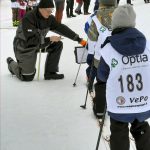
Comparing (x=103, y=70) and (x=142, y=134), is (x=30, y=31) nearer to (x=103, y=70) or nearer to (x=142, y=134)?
(x=103, y=70)

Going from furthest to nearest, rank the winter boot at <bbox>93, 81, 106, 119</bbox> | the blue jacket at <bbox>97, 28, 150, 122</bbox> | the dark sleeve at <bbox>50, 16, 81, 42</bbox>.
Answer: the dark sleeve at <bbox>50, 16, 81, 42</bbox> → the winter boot at <bbox>93, 81, 106, 119</bbox> → the blue jacket at <bbox>97, 28, 150, 122</bbox>

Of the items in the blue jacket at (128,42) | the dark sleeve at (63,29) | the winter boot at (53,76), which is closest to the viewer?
the blue jacket at (128,42)

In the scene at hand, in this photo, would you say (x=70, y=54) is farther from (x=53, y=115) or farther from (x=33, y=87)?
(x=53, y=115)

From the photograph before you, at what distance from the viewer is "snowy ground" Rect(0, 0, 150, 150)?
12.5 feet

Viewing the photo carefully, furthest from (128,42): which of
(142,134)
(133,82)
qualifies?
(142,134)

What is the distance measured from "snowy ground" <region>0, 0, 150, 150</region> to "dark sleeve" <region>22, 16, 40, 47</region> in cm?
63

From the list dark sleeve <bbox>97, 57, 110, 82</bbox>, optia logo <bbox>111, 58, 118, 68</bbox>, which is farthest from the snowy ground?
optia logo <bbox>111, 58, 118, 68</bbox>

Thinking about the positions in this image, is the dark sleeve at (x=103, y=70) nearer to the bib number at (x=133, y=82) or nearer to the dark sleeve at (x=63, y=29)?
the bib number at (x=133, y=82)

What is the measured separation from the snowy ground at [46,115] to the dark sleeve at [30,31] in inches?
24.7

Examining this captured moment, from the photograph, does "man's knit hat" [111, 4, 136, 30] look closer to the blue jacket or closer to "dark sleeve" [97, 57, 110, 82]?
the blue jacket

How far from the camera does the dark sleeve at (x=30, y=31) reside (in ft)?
17.9

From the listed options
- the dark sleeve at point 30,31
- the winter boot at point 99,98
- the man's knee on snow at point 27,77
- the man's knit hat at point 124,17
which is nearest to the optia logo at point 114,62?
the man's knit hat at point 124,17

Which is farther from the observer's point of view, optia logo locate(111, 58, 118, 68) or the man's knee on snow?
the man's knee on snow

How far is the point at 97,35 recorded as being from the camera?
429 centimetres
